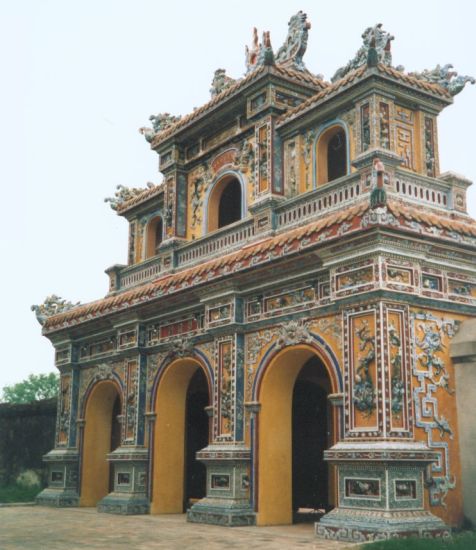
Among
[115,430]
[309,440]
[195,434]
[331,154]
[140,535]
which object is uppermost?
[331,154]

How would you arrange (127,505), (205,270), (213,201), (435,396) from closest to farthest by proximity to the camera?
1. (435,396)
2. (205,270)
3. (127,505)
4. (213,201)

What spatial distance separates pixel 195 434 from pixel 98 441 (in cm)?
303

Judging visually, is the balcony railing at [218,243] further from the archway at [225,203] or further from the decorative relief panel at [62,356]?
the decorative relief panel at [62,356]

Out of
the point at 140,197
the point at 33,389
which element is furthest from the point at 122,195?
the point at 33,389

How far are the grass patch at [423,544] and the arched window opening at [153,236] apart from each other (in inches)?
492

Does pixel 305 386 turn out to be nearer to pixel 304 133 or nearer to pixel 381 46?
pixel 304 133

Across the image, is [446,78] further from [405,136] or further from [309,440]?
[309,440]

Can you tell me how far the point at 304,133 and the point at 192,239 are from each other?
13.3ft

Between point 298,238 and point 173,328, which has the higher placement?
point 298,238

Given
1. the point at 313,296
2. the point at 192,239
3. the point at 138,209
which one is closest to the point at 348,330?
the point at 313,296

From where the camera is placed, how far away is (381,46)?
14.8 m

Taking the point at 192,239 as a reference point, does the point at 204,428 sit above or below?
below

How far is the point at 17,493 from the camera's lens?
22.8m

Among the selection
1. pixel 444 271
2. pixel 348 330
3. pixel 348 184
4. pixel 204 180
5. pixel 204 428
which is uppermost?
pixel 204 180
